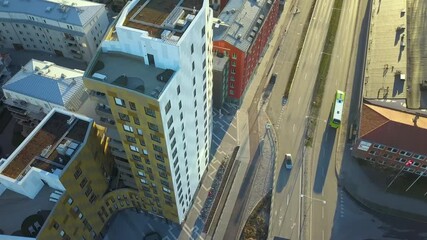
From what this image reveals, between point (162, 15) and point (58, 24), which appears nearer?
point (162, 15)

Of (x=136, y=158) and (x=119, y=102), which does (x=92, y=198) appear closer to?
(x=136, y=158)

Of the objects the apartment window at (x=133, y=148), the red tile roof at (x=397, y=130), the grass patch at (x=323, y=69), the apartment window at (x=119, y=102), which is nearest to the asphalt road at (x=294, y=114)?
the grass patch at (x=323, y=69)

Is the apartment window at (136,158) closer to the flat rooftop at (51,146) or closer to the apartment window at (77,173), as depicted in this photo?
the apartment window at (77,173)

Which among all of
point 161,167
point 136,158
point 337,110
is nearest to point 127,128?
point 136,158

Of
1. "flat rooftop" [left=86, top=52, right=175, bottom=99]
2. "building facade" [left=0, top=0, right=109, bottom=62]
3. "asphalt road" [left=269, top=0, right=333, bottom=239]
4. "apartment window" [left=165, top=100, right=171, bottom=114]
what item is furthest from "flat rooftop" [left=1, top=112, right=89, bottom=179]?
"building facade" [left=0, top=0, right=109, bottom=62]

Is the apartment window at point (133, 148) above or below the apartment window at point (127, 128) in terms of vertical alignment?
below

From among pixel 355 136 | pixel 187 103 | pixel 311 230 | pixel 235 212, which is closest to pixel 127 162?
pixel 187 103

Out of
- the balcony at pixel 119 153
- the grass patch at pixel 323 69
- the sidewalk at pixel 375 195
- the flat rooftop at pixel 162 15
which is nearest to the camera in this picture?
the flat rooftop at pixel 162 15
